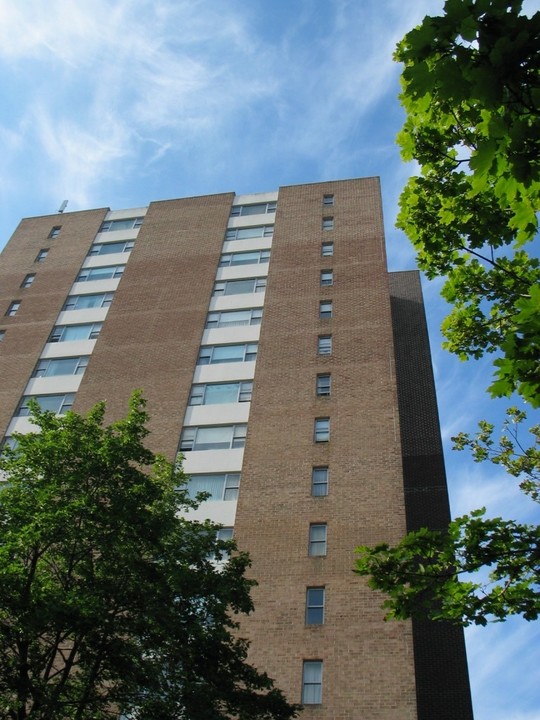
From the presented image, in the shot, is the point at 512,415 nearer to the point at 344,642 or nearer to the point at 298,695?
the point at 344,642

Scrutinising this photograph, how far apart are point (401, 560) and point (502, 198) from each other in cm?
481

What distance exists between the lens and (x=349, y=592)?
2072 cm

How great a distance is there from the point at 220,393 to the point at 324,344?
5316 millimetres

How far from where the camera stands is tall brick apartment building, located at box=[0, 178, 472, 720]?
20359mm

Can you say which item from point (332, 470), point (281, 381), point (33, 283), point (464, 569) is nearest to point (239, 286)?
point (281, 381)

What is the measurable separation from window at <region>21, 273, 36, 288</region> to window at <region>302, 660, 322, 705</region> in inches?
1085

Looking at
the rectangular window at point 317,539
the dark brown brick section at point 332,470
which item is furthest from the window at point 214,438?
the rectangular window at point 317,539

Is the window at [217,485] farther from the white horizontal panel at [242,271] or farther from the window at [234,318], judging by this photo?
the white horizontal panel at [242,271]

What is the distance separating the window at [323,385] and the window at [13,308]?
18816 mm

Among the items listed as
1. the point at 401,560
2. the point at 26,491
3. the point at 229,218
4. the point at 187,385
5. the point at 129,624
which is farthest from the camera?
the point at 229,218

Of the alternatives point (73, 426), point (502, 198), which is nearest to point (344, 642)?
point (73, 426)

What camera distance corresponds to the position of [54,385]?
3120 cm

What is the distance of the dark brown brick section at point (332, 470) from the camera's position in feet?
63.0

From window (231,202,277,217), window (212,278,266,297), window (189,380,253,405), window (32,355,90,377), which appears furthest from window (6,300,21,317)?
window (231,202,277,217)
